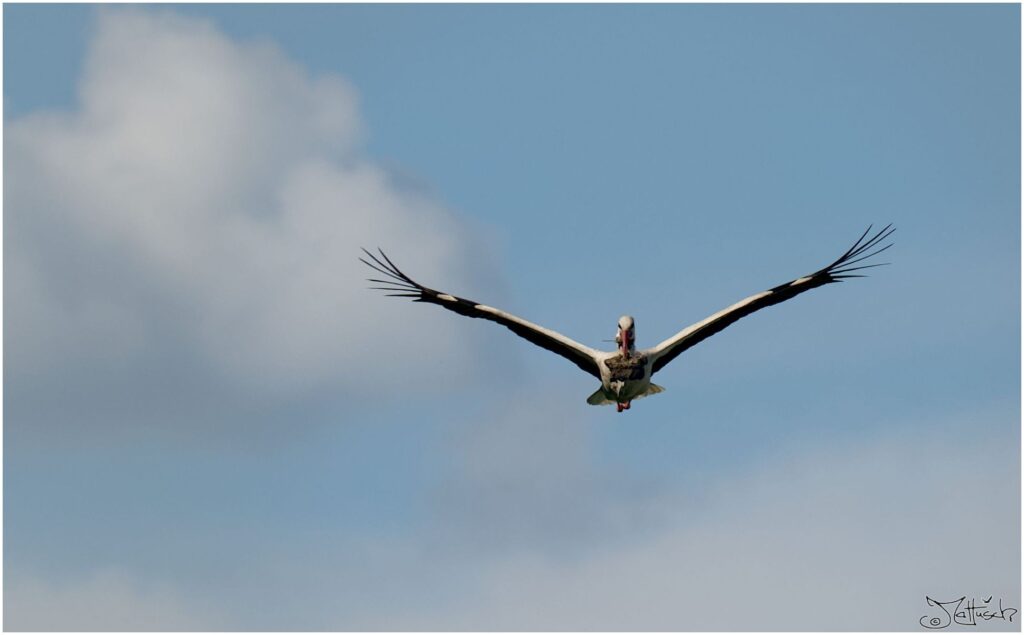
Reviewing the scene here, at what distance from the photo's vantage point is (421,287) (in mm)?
199875

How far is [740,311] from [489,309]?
7661mm

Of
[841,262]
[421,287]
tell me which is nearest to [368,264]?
[421,287]

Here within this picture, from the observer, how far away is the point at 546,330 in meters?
200

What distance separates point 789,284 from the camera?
652 feet

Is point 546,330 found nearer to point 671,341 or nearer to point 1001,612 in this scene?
point 671,341

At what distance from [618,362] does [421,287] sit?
21.1ft

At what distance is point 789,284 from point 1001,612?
39.0 ft

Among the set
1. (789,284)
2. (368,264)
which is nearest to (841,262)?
(789,284)

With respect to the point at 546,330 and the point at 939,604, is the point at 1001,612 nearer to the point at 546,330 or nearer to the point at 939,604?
the point at 939,604

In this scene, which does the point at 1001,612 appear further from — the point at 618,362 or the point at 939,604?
the point at 618,362

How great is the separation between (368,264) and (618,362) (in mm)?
8257

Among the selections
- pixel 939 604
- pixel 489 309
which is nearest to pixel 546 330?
pixel 489 309

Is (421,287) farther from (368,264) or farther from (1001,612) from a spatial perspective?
(1001,612)

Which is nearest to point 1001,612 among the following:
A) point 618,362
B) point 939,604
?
point 939,604
